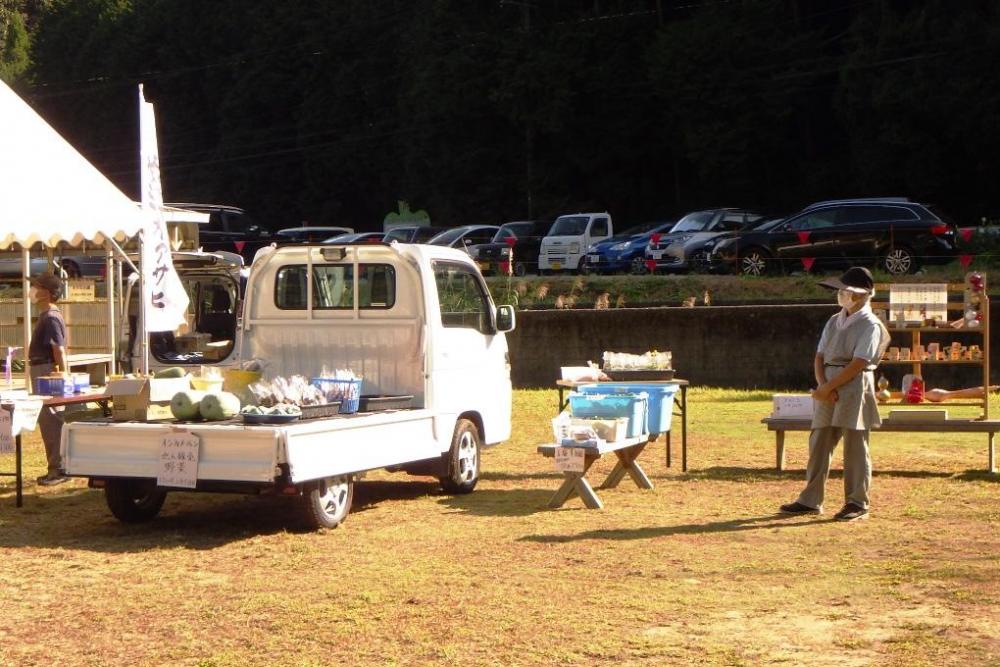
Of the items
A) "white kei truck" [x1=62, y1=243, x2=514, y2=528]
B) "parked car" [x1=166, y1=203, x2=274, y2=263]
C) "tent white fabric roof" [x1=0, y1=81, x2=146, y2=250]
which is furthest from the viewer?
"parked car" [x1=166, y1=203, x2=274, y2=263]

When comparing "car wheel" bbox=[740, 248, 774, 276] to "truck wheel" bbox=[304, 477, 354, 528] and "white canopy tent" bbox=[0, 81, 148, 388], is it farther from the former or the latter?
"truck wheel" bbox=[304, 477, 354, 528]

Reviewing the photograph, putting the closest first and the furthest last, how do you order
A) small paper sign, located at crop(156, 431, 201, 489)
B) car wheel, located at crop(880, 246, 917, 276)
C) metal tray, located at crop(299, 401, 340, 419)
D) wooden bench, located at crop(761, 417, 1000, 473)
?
1. small paper sign, located at crop(156, 431, 201, 489)
2. metal tray, located at crop(299, 401, 340, 419)
3. wooden bench, located at crop(761, 417, 1000, 473)
4. car wheel, located at crop(880, 246, 917, 276)

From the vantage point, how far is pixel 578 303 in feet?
92.9

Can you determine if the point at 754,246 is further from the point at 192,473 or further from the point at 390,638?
the point at 390,638

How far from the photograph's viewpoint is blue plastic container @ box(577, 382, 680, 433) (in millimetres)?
11672

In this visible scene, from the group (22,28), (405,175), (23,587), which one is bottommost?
(23,587)

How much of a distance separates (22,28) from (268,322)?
9602 cm

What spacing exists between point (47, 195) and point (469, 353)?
13.8ft

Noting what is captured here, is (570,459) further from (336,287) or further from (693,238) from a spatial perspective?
(693,238)

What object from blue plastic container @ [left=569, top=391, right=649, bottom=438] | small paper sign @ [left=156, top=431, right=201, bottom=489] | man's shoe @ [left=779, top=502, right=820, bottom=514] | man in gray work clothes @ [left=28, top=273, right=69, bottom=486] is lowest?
man's shoe @ [left=779, top=502, right=820, bottom=514]

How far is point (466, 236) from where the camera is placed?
39.7m

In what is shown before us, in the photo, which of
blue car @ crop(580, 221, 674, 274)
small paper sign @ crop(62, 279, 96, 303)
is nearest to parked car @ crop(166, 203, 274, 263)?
blue car @ crop(580, 221, 674, 274)

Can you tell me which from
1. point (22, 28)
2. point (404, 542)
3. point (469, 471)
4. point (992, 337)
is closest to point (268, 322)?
point (469, 471)

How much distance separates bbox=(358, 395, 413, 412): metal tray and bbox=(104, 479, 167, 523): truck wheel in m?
1.60
